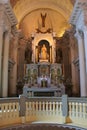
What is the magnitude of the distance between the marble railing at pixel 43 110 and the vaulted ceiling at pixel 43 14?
12313 millimetres

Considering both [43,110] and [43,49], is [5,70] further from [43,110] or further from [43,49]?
[43,110]

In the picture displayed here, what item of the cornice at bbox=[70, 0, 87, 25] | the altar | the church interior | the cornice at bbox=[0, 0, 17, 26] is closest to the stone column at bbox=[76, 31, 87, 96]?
the church interior

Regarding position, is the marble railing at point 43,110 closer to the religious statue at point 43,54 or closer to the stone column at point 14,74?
the stone column at point 14,74

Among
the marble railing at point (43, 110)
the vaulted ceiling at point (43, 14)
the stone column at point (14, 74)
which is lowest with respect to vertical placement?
the marble railing at point (43, 110)

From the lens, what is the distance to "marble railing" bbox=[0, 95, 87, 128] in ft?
22.1

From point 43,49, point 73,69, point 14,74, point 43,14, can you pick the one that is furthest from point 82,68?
point 43,14

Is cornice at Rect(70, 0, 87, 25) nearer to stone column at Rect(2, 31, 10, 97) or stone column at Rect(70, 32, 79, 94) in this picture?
stone column at Rect(70, 32, 79, 94)

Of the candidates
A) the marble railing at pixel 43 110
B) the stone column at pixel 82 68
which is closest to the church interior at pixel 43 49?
the stone column at pixel 82 68

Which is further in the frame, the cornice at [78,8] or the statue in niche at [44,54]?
the statue in niche at [44,54]

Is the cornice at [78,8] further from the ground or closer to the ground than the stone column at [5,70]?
further from the ground

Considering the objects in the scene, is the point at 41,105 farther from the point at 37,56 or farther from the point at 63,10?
the point at 63,10

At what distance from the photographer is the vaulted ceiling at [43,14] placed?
1844 centimetres

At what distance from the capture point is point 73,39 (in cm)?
1733

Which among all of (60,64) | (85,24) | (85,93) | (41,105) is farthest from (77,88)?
(41,105)
